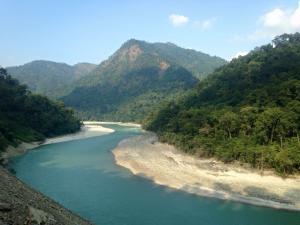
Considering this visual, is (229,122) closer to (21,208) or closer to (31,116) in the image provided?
(21,208)

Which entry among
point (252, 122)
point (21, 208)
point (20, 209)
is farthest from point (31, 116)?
point (20, 209)

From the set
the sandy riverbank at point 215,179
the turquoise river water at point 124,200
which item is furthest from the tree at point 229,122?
the turquoise river water at point 124,200

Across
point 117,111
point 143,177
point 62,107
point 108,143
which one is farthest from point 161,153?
point 117,111

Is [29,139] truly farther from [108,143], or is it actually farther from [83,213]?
[83,213]

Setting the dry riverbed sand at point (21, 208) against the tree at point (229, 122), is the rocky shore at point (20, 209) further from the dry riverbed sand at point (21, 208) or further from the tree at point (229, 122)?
the tree at point (229, 122)

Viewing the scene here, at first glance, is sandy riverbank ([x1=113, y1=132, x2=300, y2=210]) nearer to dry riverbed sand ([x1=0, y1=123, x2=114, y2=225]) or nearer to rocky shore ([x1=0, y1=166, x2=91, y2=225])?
dry riverbed sand ([x1=0, y1=123, x2=114, y2=225])

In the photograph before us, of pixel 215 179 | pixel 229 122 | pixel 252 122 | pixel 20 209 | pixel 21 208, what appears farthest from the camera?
pixel 229 122
